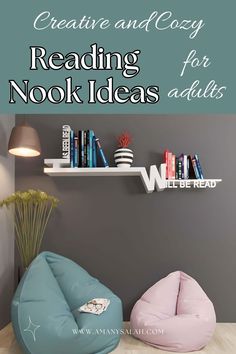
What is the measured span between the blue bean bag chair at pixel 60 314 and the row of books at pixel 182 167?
1150 mm

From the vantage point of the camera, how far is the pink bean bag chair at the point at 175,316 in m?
2.43

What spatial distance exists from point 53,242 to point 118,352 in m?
→ 1.18

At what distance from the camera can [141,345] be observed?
2521mm

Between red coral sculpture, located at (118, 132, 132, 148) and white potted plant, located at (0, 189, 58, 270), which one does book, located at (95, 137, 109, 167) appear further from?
white potted plant, located at (0, 189, 58, 270)

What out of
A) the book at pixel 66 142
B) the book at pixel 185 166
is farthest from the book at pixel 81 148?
the book at pixel 185 166

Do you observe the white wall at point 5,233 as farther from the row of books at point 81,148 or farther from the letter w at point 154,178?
the letter w at point 154,178

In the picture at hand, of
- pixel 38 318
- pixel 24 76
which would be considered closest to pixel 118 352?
pixel 38 318

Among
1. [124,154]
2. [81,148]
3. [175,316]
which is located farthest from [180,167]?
[175,316]

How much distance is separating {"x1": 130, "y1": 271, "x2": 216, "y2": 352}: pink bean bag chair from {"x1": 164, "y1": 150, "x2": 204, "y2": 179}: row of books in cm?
A: 85

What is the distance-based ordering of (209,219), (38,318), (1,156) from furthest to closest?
(209,219) < (1,156) < (38,318)

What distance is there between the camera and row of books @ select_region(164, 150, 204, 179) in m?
3.03

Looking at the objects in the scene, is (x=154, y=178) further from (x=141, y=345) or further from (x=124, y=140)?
(x=141, y=345)

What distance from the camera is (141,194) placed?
3.20 m

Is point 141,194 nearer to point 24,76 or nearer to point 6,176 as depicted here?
point 6,176
